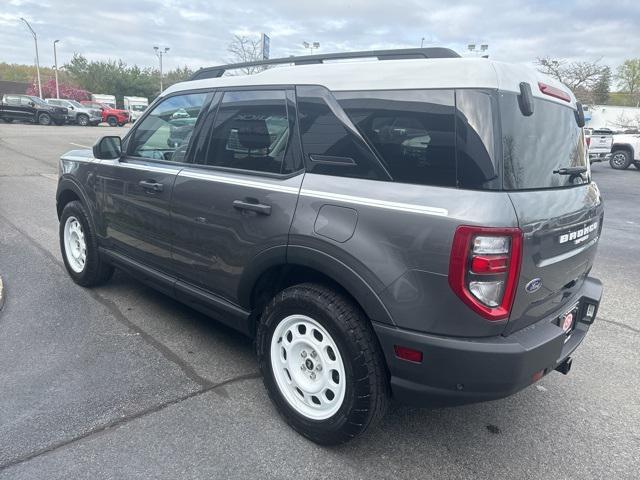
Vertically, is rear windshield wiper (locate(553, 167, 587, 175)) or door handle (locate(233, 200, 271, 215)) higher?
rear windshield wiper (locate(553, 167, 587, 175))

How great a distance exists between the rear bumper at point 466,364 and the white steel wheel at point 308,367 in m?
0.33

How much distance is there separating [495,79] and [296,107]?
106 centimetres

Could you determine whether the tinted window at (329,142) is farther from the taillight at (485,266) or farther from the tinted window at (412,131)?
the taillight at (485,266)

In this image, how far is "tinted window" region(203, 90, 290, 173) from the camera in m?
2.77

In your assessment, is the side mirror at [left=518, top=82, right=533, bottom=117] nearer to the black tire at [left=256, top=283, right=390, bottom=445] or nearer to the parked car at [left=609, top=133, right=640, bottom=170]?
the black tire at [left=256, top=283, right=390, bottom=445]

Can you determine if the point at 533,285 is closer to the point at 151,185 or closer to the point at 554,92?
the point at 554,92

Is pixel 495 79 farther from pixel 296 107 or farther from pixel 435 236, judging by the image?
pixel 296 107

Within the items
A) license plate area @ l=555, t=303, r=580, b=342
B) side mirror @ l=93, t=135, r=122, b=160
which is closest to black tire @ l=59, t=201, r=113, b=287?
side mirror @ l=93, t=135, r=122, b=160

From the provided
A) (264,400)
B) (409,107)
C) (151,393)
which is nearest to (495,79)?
(409,107)

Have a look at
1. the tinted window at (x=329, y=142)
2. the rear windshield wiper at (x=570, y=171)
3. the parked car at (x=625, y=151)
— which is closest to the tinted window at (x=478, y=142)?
the tinted window at (x=329, y=142)

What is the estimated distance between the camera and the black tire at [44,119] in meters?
32.1

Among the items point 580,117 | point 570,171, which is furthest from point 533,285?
point 580,117

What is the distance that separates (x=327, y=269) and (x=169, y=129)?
195 cm

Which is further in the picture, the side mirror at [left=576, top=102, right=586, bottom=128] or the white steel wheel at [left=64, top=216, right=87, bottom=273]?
the white steel wheel at [left=64, top=216, right=87, bottom=273]
